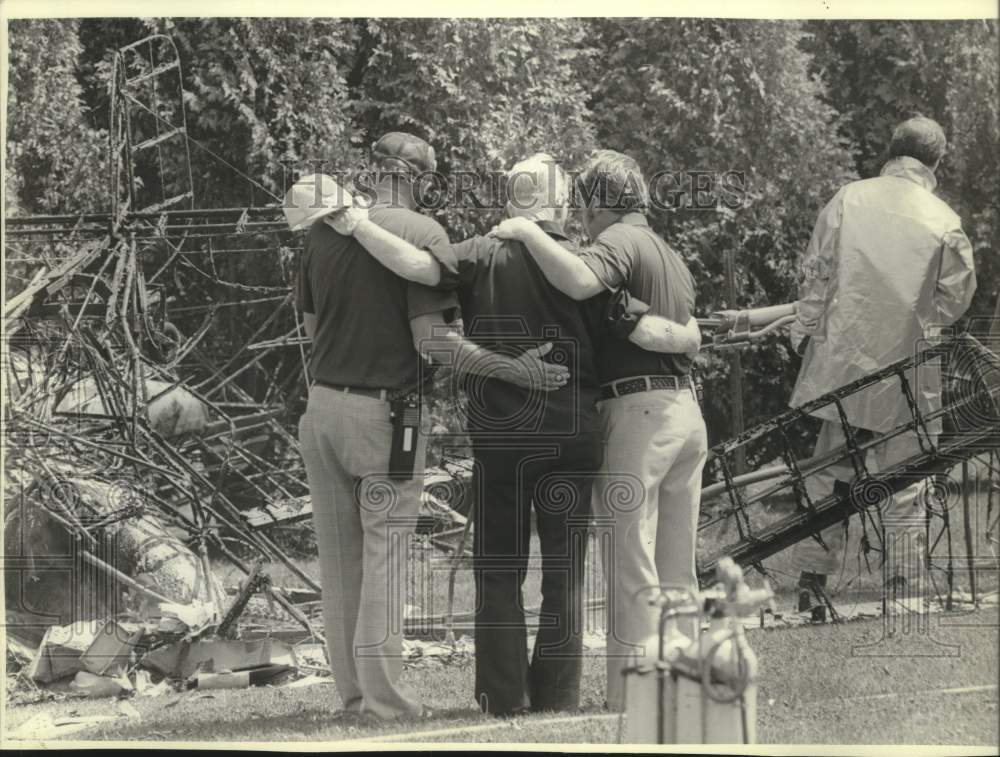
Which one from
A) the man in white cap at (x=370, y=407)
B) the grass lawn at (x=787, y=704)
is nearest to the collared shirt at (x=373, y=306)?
the man in white cap at (x=370, y=407)

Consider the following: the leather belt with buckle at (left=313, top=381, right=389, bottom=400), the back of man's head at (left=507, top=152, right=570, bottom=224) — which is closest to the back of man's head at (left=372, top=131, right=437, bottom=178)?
the back of man's head at (left=507, top=152, right=570, bottom=224)

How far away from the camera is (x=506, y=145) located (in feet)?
18.8

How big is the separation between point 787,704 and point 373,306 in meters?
2.08

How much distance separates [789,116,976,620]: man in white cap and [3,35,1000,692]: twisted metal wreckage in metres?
0.05

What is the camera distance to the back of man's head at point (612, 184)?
529 cm

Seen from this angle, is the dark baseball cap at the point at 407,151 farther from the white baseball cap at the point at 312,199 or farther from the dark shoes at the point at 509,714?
the dark shoes at the point at 509,714

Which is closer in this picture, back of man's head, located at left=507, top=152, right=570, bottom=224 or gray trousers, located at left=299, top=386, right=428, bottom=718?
gray trousers, located at left=299, top=386, right=428, bottom=718

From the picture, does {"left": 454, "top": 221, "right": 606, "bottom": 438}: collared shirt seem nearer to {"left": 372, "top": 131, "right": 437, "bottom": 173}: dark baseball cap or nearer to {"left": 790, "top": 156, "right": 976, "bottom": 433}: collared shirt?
{"left": 372, "top": 131, "right": 437, "bottom": 173}: dark baseball cap

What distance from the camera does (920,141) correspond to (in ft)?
18.5

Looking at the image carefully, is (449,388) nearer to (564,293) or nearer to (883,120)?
(564,293)

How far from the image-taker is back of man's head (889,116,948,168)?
560 centimetres

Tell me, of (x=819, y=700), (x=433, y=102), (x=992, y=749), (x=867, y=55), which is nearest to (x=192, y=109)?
(x=433, y=102)

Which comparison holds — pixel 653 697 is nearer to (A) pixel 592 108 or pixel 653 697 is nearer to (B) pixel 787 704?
(B) pixel 787 704

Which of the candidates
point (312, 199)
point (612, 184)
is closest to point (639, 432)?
point (612, 184)
